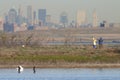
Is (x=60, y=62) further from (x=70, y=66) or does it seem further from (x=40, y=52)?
(x=40, y=52)

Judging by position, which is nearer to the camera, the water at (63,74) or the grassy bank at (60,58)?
the water at (63,74)

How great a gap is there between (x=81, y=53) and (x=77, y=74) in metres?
13.1

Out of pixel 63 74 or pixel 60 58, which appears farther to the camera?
pixel 60 58

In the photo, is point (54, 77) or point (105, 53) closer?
point (54, 77)

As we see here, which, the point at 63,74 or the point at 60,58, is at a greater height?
the point at 60,58

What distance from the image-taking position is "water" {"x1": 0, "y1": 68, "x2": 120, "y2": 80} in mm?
46469

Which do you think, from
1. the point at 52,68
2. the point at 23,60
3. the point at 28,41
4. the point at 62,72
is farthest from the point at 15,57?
the point at 28,41

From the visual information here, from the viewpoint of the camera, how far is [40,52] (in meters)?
64.4

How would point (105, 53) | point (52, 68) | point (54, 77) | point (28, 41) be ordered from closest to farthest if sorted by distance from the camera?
point (54, 77), point (52, 68), point (105, 53), point (28, 41)

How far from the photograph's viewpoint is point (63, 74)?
50281 millimetres

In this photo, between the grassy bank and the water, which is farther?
the grassy bank

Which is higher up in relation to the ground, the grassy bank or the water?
the grassy bank

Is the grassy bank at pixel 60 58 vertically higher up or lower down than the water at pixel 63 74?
higher up

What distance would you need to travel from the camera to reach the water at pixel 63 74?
4647 cm
